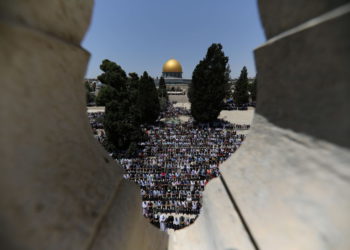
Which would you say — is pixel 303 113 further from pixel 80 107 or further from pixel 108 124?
pixel 108 124

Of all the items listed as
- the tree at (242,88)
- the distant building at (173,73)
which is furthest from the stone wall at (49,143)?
the distant building at (173,73)

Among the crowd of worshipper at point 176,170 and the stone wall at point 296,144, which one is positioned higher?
the stone wall at point 296,144

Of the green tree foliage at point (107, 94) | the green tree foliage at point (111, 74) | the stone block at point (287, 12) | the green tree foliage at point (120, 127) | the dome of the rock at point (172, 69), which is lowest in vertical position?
the green tree foliage at point (120, 127)

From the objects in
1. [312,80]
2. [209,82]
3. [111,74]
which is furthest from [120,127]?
[312,80]

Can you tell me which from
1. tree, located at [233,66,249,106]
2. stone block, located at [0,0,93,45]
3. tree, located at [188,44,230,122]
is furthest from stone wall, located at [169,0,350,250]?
tree, located at [233,66,249,106]

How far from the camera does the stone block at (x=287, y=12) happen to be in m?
1.28

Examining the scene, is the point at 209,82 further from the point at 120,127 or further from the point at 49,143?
the point at 49,143

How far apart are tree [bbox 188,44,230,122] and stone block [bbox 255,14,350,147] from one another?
18600 millimetres

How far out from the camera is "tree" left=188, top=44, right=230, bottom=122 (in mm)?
19906

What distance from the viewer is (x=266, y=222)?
1.58 m

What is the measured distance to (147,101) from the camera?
21172 millimetres

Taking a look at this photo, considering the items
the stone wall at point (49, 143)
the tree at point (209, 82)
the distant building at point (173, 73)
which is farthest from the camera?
the distant building at point (173, 73)

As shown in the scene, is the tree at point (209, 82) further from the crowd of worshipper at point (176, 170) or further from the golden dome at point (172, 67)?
the golden dome at point (172, 67)

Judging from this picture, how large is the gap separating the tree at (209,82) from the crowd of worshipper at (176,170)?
3.19 metres
